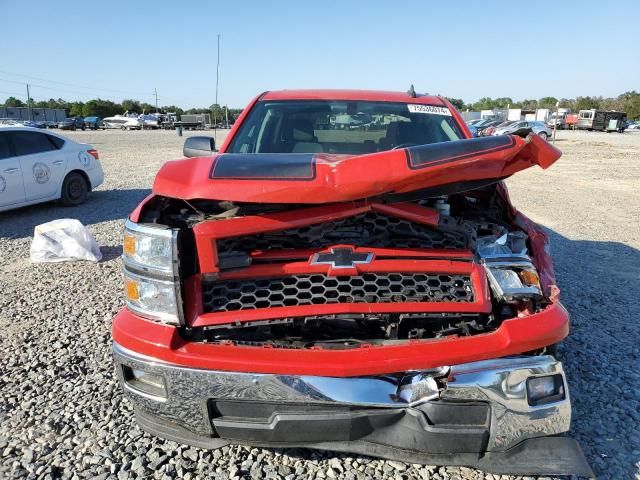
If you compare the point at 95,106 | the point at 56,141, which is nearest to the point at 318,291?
the point at 56,141

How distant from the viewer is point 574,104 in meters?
87.6

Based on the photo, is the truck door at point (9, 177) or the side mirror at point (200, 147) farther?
the truck door at point (9, 177)

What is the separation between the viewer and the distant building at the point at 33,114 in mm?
59188

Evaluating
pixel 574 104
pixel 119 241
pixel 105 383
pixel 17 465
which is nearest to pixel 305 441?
pixel 17 465

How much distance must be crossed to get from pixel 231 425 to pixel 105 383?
1.44m

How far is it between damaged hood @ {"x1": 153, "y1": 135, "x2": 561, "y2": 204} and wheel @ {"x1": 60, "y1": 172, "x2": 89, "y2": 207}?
25.2 feet

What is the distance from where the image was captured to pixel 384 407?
1.77 metres

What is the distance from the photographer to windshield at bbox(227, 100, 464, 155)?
342 cm

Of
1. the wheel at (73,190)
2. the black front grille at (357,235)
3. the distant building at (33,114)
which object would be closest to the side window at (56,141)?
the wheel at (73,190)

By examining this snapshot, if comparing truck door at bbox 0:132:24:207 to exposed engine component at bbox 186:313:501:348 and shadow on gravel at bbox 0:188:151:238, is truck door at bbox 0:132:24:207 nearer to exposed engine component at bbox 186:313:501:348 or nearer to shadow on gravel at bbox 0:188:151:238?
shadow on gravel at bbox 0:188:151:238

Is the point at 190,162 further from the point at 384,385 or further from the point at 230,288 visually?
→ the point at 384,385

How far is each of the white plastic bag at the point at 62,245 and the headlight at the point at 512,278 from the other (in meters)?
4.58

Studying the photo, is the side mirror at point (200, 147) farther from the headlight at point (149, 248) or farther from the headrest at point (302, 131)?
the headlight at point (149, 248)

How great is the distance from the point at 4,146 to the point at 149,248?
7.15 meters
